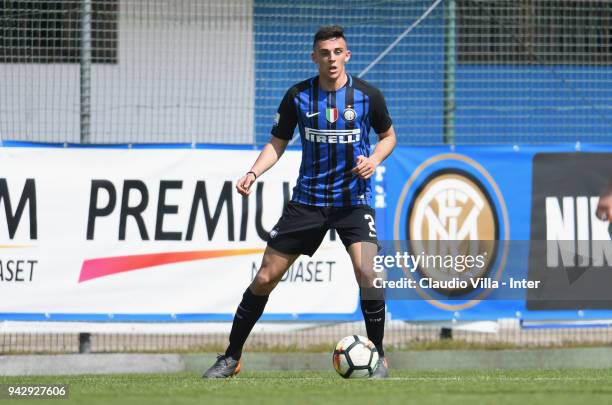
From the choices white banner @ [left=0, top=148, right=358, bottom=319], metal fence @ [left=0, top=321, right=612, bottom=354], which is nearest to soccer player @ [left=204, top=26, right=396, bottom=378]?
white banner @ [left=0, top=148, right=358, bottom=319]

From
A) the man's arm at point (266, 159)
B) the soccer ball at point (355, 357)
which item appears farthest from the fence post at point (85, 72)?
the soccer ball at point (355, 357)

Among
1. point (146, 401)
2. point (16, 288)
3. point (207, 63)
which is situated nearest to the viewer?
point (146, 401)

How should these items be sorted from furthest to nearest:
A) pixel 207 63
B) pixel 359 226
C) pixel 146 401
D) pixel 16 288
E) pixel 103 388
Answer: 1. pixel 207 63
2. pixel 16 288
3. pixel 359 226
4. pixel 103 388
5. pixel 146 401

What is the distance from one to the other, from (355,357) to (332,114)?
1634 millimetres

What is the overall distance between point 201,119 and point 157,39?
3.05 ft

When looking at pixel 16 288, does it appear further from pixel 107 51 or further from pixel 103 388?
pixel 103 388

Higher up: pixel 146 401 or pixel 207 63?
pixel 207 63

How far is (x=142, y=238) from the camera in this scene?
10.5 m

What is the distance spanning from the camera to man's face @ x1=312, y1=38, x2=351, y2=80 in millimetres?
7785

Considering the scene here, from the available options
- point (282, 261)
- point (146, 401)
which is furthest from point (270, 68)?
point (146, 401)

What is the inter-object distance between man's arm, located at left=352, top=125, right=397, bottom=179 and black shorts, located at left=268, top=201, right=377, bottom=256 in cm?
38

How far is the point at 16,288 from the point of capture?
10.4 meters

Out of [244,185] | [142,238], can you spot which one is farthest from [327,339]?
[244,185]

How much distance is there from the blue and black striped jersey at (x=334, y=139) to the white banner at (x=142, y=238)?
2.65 metres
